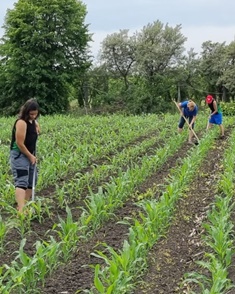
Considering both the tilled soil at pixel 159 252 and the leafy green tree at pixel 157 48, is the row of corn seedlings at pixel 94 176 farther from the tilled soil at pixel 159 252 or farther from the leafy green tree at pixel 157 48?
the leafy green tree at pixel 157 48

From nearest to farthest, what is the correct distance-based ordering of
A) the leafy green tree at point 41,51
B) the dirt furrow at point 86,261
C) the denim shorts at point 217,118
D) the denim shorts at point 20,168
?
the dirt furrow at point 86,261 < the denim shorts at point 20,168 < the denim shorts at point 217,118 < the leafy green tree at point 41,51

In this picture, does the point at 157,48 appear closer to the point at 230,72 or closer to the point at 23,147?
the point at 230,72

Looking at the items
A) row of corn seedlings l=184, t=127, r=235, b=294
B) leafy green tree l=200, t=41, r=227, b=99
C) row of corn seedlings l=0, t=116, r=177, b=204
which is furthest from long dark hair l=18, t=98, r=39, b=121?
leafy green tree l=200, t=41, r=227, b=99

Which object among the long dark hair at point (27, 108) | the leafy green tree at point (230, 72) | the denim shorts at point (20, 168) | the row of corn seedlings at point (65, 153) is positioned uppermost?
the leafy green tree at point (230, 72)

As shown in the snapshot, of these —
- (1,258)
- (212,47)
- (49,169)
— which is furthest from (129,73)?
(1,258)

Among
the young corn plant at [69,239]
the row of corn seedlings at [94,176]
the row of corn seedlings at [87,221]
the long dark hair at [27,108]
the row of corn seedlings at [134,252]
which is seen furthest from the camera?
the row of corn seedlings at [94,176]

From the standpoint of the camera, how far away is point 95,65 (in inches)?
1606

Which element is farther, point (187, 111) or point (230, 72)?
point (230, 72)

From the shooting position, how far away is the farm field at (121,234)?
13.0ft

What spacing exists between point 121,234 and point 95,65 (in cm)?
3627

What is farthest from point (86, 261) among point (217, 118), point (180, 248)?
point (217, 118)

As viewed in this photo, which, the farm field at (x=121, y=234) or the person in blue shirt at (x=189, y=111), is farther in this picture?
the person in blue shirt at (x=189, y=111)

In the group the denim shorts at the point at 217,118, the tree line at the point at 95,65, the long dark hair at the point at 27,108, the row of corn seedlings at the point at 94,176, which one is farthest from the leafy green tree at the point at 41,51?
the long dark hair at the point at 27,108

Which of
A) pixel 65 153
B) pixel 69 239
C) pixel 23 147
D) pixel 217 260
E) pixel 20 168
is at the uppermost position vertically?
pixel 23 147
